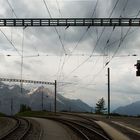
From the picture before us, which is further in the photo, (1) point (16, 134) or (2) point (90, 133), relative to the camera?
(2) point (90, 133)

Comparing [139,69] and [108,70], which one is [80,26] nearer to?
[139,69]

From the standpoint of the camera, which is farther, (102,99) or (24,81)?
(102,99)

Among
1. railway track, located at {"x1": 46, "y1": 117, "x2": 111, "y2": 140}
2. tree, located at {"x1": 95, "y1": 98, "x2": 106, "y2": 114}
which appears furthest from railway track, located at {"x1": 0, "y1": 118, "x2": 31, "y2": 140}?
tree, located at {"x1": 95, "y1": 98, "x2": 106, "y2": 114}

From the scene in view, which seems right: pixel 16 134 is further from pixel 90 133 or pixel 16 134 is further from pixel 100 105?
pixel 100 105

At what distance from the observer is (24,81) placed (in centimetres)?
12925

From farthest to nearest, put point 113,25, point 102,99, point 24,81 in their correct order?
1. point 102,99
2. point 24,81
3. point 113,25

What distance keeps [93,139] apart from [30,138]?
4729mm

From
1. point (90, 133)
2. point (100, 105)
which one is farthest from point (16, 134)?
point (100, 105)

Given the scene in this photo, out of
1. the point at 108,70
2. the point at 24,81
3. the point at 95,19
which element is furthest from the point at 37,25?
the point at 24,81

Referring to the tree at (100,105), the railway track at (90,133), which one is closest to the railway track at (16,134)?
the railway track at (90,133)

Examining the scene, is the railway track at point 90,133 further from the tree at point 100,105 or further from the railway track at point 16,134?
the tree at point 100,105

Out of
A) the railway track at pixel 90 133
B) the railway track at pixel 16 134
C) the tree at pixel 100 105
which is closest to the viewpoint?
the railway track at pixel 16 134

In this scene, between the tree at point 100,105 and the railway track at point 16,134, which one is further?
the tree at point 100,105

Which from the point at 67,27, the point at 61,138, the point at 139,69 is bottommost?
the point at 61,138
